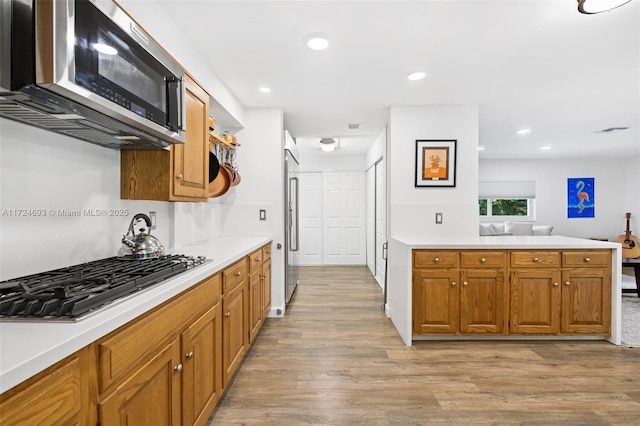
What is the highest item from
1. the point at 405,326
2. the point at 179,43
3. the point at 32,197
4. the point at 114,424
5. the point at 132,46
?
the point at 179,43

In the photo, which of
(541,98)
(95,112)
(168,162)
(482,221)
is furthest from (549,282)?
(482,221)

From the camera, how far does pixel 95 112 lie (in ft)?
3.81

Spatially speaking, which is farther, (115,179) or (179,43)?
(179,43)

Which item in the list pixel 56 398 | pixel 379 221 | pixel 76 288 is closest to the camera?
pixel 56 398

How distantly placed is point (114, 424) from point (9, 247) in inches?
31.8

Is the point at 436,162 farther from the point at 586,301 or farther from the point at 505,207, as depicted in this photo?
the point at 505,207

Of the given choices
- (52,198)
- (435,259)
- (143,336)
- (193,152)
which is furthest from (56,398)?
(435,259)

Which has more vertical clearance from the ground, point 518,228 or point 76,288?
point 76,288

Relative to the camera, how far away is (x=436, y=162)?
3391 millimetres

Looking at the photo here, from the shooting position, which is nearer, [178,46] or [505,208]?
[178,46]

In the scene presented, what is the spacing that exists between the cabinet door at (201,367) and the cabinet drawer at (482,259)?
2109mm

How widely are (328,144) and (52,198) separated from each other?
4371 millimetres

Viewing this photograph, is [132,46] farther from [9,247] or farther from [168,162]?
[9,247]

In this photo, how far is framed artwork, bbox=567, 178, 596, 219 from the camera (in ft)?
23.4
